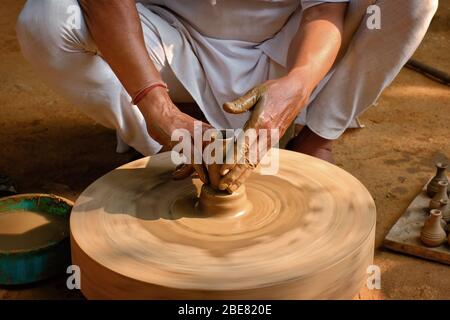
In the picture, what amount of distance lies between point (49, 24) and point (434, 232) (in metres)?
1.38

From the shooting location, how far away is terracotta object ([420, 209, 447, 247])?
2.13m

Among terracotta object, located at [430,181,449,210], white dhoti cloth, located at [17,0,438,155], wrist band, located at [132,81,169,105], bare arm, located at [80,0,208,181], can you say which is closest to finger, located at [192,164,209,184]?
bare arm, located at [80,0,208,181]

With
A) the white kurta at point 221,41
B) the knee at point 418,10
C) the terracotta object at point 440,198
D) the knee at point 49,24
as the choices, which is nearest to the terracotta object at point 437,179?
the terracotta object at point 440,198

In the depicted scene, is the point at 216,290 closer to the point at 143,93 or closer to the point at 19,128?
the point at 143,93

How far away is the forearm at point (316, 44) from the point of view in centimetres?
205

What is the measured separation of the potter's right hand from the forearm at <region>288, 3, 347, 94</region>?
14.2 inches

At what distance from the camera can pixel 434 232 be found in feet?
7.00

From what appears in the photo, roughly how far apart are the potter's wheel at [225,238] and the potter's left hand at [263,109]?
0.38ft

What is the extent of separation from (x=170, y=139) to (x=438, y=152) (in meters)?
1.47

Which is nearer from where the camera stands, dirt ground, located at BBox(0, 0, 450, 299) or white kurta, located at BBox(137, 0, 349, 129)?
dirt ground, located at BBox(0, 0, 450, 299)

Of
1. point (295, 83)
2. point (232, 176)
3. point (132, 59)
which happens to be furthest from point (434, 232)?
point (132, 59)

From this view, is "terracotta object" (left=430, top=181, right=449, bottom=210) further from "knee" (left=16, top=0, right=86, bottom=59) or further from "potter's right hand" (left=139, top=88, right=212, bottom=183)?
"knee" (left=16, top=0, right=86, bottom=59)

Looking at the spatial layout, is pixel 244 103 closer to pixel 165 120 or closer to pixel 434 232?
pixel 165 120
